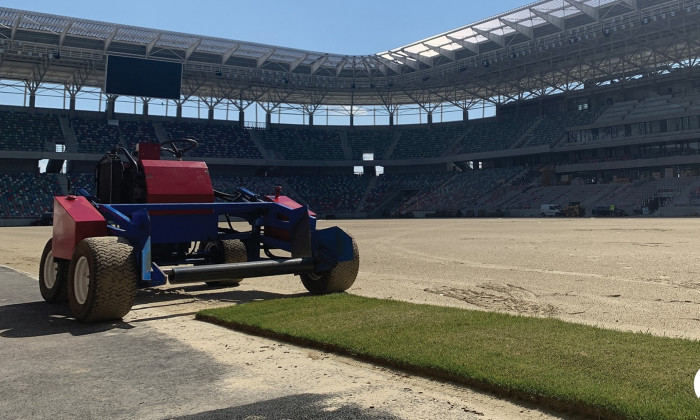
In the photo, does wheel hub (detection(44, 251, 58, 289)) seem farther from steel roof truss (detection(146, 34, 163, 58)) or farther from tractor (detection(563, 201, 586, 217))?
steel roof truss (detection(146, 34, 163, 58))

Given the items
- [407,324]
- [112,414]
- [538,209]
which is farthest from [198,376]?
[538,209]

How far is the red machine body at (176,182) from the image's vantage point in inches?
309

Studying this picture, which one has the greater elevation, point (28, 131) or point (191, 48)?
point (191, 48)

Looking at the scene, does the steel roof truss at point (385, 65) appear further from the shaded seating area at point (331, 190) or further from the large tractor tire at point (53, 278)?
the large tractor tire at point (53, 278)

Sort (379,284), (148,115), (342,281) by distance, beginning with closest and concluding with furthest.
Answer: (342,281) → (379,284) → (148,115)

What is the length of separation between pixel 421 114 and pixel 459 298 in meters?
70.0

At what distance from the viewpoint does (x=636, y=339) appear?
451cm

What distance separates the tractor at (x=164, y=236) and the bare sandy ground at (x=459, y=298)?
2.02ft

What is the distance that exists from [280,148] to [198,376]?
6773 centimetres

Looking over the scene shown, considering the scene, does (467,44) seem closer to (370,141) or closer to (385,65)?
(385,65)

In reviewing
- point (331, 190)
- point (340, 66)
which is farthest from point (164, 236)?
point (331, 190)

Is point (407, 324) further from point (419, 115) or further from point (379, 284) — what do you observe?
point (419, 115)

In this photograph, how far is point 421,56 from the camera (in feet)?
195

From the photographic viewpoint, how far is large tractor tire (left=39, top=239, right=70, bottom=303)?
293 inches
